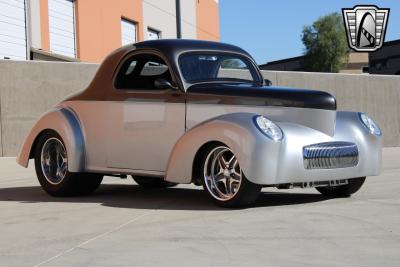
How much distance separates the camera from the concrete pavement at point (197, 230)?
4586 millimetres

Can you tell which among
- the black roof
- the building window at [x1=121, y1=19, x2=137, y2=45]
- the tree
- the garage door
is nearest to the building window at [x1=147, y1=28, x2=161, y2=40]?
the building window at [x1=121, y1=19, x2=137, y2=45]

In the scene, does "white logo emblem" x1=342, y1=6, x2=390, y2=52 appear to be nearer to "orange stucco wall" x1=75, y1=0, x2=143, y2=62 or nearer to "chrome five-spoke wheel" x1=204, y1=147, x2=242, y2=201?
"orange stucco wall" x1=75, y1=0, x2=143, y2=62

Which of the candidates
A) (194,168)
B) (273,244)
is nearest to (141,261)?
(273,244)

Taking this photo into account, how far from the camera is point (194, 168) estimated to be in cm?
686

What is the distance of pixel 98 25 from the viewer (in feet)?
86.3

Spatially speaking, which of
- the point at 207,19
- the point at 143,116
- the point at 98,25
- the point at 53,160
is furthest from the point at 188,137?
the point at 207,19

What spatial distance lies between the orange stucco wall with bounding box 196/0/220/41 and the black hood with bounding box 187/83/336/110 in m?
35.0

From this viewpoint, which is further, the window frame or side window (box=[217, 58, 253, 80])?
side window (box=[217, 58, 253, 80])

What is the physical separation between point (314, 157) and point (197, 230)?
5.11 feet

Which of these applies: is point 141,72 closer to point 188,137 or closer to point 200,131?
point 188,137

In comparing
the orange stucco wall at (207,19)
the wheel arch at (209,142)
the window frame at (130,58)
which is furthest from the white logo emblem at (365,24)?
the wheel arch at (209,142)

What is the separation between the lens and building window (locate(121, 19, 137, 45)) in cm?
2908

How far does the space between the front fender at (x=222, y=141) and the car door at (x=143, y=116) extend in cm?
21

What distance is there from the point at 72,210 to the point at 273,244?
2.63 m
